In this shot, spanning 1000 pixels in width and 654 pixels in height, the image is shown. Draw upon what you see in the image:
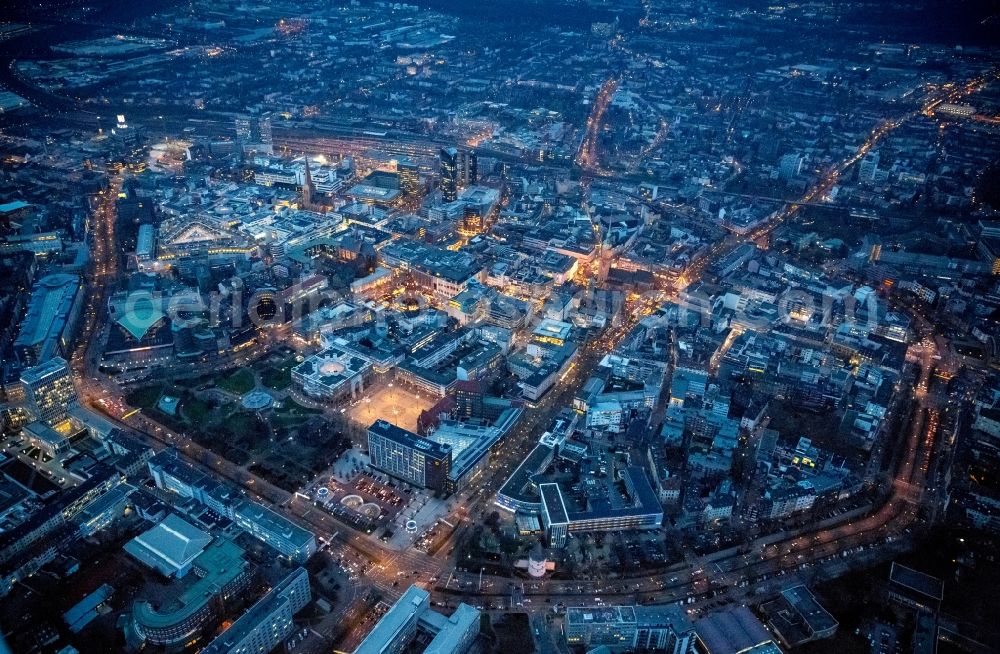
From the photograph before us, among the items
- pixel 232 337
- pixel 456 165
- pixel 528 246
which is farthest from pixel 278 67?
pixel 232 337

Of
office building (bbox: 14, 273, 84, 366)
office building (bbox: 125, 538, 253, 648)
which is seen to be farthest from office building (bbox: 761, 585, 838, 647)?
office building (bbox: 14, 273, 84, 366)

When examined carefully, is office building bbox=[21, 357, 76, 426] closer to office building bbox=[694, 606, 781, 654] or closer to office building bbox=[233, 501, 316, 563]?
office building bbox=[233, 501, 316, 563]

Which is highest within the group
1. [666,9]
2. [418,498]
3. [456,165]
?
[666,9]

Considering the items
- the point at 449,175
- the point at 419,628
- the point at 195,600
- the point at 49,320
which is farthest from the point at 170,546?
the point at 449,175

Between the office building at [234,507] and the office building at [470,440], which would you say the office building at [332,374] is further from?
the office building at [234,507]

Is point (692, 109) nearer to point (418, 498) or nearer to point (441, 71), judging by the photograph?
point (441, 71)
